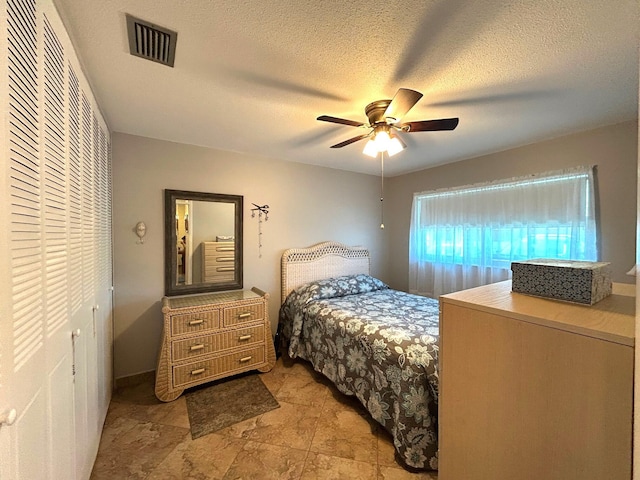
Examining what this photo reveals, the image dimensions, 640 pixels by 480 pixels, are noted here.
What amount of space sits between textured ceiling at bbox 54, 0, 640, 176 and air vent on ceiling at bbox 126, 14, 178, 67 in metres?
0.04

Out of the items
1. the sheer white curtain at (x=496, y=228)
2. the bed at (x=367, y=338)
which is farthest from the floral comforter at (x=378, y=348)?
the sheer white curtain at (x=496, y=228)

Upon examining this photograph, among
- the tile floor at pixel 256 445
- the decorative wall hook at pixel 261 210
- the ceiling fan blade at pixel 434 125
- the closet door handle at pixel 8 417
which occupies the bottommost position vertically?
the tile floor at pixel 256 445

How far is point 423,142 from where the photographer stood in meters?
2.57

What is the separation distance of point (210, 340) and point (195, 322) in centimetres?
23

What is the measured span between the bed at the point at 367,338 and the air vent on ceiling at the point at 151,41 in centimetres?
217

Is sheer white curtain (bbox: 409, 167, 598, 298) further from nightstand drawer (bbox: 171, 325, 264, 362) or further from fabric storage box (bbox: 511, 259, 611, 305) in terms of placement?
nightstand drawer (bbox: 171, 325, 264, 362)

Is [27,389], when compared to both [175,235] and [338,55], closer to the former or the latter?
[338,55]

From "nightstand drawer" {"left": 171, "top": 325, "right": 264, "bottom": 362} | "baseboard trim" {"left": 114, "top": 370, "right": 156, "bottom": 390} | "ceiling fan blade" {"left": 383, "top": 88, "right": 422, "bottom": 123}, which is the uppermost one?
"ceiling fan blade" {"left": 383, "top": 88, "right": 422, "bottom": 123}

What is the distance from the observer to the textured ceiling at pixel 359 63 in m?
1.08

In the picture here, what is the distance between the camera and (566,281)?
2.77 feet

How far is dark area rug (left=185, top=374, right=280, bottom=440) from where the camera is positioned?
1951 mm

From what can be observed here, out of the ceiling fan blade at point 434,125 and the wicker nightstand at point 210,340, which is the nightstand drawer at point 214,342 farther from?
the ceiling fan blade at point 434,125

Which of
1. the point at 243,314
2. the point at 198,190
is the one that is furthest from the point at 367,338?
the point at 198,190

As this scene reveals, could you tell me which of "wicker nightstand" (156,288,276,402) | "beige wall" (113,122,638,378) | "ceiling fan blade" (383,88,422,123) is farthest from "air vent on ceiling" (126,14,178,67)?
"wicker nightstand" (156,288,276,402)
